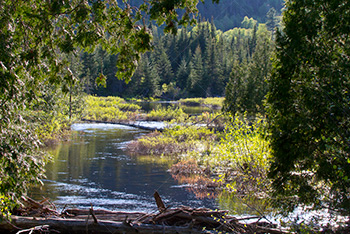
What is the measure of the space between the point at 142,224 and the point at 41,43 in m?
3.95

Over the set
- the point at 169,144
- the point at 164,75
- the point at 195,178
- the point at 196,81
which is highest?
the point at 164,75

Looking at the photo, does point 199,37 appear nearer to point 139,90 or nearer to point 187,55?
point 187,55

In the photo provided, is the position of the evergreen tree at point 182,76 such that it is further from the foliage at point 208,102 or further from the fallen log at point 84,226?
the fallen log at point 84,226

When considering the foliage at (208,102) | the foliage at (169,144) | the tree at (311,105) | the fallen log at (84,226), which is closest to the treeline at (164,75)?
the foliage at (208,102)

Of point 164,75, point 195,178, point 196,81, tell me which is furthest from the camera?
point 164,75

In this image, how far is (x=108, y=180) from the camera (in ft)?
51.4

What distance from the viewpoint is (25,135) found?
608 centimetres

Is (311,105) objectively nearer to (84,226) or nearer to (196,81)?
(84,226)

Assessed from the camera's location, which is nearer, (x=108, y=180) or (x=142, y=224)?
(x=142, y=224)

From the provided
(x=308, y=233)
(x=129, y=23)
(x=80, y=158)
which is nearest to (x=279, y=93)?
(x=308, y=233)

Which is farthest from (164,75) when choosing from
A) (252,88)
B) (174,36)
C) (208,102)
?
(174,36)

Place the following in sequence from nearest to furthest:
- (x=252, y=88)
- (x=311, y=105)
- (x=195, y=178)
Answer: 1. (x=311, y=105)
2. (x=195, y=178)
3. (x=252, y=88)

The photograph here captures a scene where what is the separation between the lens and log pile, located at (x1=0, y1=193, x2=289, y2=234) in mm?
7004

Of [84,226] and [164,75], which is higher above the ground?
[164,75]
